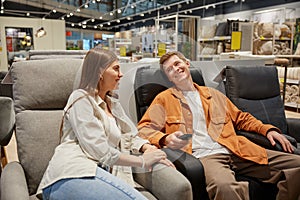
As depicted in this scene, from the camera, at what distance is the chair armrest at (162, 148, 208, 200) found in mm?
1446

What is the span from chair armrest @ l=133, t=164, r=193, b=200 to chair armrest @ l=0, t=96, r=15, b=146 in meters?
0.72

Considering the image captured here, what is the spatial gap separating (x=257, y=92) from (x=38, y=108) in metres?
1.63

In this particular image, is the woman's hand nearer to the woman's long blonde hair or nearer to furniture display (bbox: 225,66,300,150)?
the woman's long blonde hair

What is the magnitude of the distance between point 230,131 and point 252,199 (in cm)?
40

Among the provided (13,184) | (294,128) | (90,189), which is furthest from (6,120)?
(294,128)

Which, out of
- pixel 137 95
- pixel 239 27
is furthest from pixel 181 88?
pixel 239 27

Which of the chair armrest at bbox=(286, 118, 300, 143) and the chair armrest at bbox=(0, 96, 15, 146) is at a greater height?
the chair armrest at bbox=(0, 96, 15, 146)

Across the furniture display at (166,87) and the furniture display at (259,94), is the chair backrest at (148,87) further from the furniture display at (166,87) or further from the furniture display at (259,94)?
the furniture display at (259,94)

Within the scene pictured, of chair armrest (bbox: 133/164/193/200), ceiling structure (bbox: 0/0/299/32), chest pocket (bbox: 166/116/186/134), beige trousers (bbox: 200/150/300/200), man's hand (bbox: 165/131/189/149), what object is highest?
ceiling structure (bbox: 0/0/299/32)

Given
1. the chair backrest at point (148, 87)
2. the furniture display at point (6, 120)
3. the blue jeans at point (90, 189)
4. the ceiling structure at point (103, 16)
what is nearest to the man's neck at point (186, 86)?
the chair backrest at point (148, 87)

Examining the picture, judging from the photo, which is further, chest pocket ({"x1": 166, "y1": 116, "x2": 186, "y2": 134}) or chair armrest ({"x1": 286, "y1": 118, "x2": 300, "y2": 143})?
chair armrest ({"x1": 286, "y1": 118, "x2": 300, "y2": 143})

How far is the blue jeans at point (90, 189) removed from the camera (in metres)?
1.10

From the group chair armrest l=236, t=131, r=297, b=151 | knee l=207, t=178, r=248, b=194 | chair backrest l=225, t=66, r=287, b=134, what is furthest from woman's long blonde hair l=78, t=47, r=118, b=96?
chair backrest l=225, t=66, r=287, b=134

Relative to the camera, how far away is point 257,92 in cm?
237
